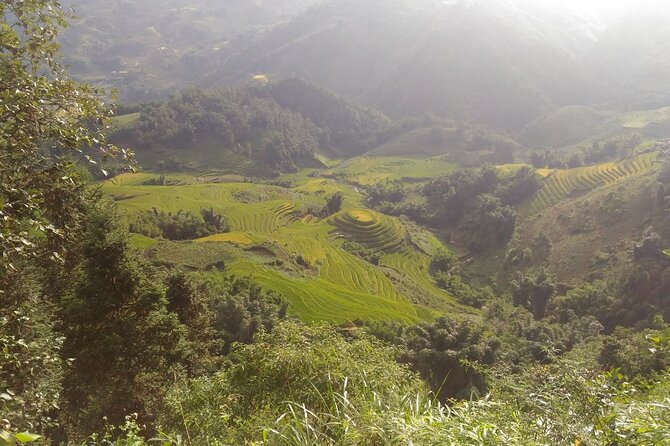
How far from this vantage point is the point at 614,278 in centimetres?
5034

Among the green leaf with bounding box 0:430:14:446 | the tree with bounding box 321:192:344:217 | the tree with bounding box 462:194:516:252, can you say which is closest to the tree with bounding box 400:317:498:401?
the green leaf with bounding box 0:430:14:446

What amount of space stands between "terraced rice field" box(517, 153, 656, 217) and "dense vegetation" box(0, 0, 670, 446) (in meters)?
0.70

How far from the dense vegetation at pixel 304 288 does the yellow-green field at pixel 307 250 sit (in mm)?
473

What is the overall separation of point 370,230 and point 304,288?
30.6 meters

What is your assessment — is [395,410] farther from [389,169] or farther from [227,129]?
[227,129]

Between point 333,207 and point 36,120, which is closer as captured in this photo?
point 36,120

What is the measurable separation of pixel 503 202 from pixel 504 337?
181 feet

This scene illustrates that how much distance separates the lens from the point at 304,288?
44844 millimetres

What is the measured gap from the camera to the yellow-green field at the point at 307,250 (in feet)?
142

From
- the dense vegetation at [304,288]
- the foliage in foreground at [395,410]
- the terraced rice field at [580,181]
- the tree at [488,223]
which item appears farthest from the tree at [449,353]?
the terraced rice field at [580,181]

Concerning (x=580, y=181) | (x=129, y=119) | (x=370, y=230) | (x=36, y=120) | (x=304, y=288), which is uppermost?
(x=36, y=120)

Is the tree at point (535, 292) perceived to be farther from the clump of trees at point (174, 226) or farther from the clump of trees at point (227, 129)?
the clump of trees at point (227, 129)

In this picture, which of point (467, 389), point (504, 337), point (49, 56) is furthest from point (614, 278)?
point (49, 56)

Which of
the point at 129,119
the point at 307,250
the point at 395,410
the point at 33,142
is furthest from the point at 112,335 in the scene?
the point at 129,119
